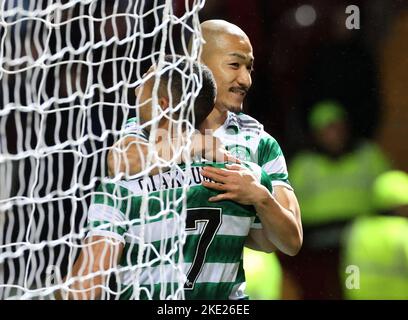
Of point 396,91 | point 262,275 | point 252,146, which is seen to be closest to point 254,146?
point 252,146

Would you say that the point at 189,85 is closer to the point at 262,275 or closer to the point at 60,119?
the point at 60,119

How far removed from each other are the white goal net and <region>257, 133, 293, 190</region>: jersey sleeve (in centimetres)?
18

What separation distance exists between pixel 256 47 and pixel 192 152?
1.67ft

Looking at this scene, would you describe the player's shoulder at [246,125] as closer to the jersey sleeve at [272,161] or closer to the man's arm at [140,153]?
the jersey sleeve at [272,161]

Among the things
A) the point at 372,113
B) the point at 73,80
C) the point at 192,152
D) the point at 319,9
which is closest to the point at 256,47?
the point at 319,9

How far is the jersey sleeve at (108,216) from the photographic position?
3.50 feet

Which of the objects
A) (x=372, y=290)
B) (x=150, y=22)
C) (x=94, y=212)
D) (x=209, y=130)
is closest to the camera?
(x=94, y=212)

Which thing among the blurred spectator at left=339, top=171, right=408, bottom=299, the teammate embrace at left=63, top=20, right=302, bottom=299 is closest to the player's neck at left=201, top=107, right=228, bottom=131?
the teammate embrace at left=63, top=20, right=302, bottom=299

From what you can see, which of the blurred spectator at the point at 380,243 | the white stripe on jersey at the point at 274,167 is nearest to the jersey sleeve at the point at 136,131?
the white stripe on jersey at the point at 274,167

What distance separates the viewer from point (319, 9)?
1589 millimetres

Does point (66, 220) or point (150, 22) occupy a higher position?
point (150, 22)

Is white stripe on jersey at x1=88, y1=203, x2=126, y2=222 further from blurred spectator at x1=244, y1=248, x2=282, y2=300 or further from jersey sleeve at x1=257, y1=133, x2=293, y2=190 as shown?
blurred spectator at x1=244, y1=248, x2=282, y2=300

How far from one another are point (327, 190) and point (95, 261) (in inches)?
25.9

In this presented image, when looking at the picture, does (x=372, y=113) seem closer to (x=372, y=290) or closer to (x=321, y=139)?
(x=321, y=139)
